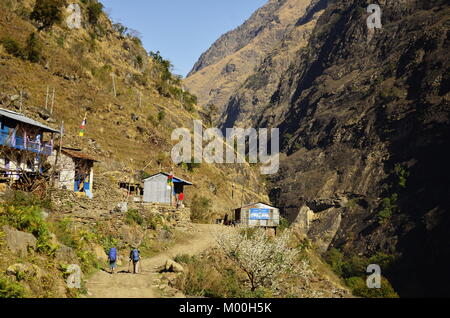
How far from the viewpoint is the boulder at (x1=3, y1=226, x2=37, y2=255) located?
15641mm

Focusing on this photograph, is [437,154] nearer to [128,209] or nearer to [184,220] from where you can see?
[184,220]

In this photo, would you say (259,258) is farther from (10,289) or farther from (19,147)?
(19,147)

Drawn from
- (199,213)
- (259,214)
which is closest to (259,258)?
(199,213)

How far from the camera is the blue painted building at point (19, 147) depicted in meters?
30.5

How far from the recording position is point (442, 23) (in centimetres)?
12444

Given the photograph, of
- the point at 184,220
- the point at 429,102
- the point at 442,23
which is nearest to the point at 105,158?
the point at 184,220

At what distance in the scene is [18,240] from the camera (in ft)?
53.3

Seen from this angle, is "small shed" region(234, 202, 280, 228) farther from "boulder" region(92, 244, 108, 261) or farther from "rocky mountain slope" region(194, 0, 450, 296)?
"rocky mountain slope" region(194, 0, 450, 296)

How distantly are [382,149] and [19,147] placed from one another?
102m

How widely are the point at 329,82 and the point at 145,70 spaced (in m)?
84.8

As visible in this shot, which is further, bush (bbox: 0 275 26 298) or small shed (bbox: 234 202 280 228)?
small shed (bbox: 234 202 280 228)

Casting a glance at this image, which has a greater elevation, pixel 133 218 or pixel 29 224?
pixel 133 218

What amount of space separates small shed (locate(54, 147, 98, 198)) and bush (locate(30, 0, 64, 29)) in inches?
1572

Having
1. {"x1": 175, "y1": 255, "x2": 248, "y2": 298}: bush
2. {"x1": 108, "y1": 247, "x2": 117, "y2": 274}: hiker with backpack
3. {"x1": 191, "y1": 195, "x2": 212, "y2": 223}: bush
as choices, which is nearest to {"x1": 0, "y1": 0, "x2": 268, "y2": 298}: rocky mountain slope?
{"x1": 191, "y1": 195, "x2": 212, "y2": 223}: bush
